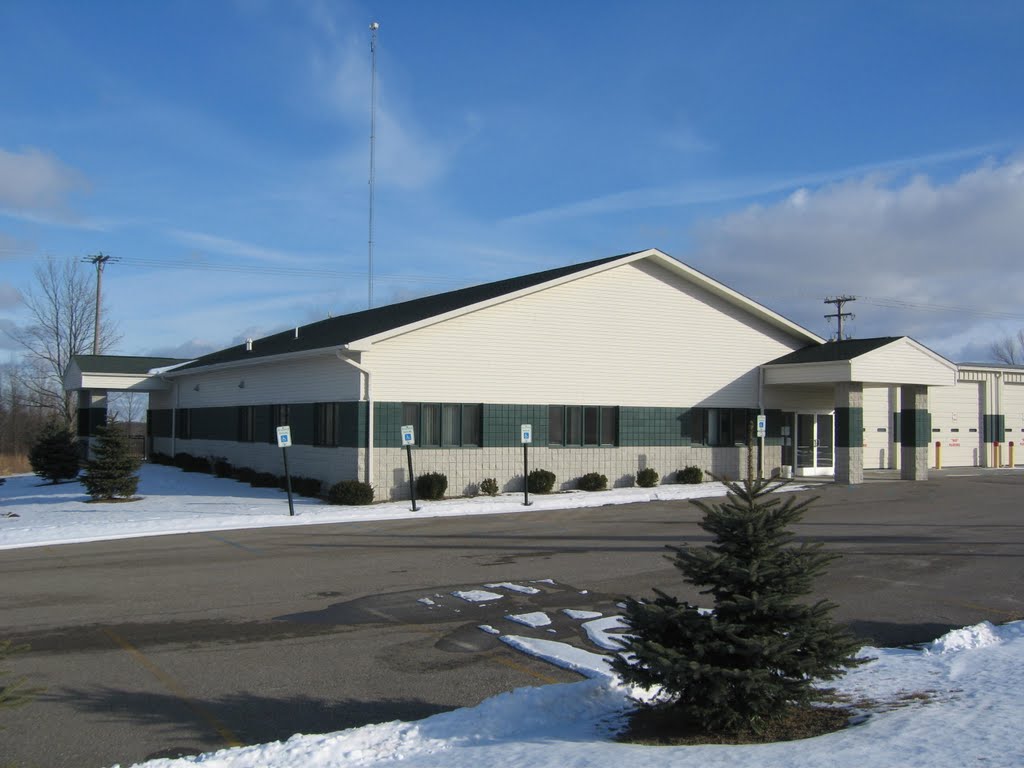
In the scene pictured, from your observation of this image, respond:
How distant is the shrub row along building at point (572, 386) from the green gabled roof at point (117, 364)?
14.4ft

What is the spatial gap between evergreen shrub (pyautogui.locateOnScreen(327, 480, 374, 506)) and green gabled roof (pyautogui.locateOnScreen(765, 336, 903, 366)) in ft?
47.1

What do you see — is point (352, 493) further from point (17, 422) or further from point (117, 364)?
point (17, 422)

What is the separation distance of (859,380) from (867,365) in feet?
1.79

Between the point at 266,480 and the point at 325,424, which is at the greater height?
the point at 325,424

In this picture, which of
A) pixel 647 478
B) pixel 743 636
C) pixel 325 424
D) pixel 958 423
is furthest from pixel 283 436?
pixel 958 423

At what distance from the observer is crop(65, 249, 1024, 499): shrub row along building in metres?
23.3

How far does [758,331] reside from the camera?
29.6 metres

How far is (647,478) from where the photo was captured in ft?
87.1

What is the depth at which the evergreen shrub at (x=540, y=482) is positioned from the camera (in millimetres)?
24531

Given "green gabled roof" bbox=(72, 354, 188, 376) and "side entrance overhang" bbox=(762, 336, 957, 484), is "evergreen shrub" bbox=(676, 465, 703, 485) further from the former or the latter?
"green gabled roof" bbox=(72, 354, 188, 376)

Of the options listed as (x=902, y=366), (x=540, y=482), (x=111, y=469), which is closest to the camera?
(x=111, y=469)

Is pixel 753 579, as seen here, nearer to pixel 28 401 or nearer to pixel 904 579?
pixel 904 579

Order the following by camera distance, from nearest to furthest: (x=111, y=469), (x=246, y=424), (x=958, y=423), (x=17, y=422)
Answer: (x=111, y=469)
(x=246, y=424)
(x=958, y=423)
(x=17, y=422)

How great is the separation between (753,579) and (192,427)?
32448 mm
